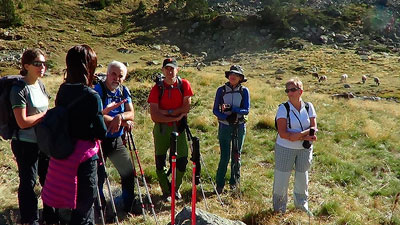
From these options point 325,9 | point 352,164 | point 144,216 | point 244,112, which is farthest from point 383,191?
point 325,9

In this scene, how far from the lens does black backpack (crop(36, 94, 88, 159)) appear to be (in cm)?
280

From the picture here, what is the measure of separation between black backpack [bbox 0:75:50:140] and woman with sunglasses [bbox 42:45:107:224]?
91cm

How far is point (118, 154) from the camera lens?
4.48 metres

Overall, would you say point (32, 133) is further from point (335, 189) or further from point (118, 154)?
point (335, 189)

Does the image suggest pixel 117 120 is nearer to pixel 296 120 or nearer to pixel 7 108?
pixel 7 108

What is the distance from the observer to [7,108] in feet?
11.7

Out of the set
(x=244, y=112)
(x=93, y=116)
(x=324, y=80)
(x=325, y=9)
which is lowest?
(x=324, y=80)

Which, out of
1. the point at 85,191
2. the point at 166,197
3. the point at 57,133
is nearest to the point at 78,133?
the point at 57,133

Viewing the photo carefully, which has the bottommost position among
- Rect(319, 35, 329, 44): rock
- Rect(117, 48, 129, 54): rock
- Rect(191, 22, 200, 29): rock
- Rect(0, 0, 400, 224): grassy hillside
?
Rect(0, 0, 400, 224): grassy hillside

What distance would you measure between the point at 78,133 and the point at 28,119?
2.97 feet

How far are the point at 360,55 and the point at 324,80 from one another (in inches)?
546

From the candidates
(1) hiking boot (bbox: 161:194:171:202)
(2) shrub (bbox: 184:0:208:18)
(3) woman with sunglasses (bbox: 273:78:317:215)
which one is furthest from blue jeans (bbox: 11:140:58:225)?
(2) shrub (bbox: 184:0:208:18)

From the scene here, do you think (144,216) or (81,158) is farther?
(144,216)

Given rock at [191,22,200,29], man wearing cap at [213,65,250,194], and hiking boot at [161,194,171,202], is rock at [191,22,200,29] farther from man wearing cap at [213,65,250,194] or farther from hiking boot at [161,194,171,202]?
hiking boot at [161,194,171,202]
